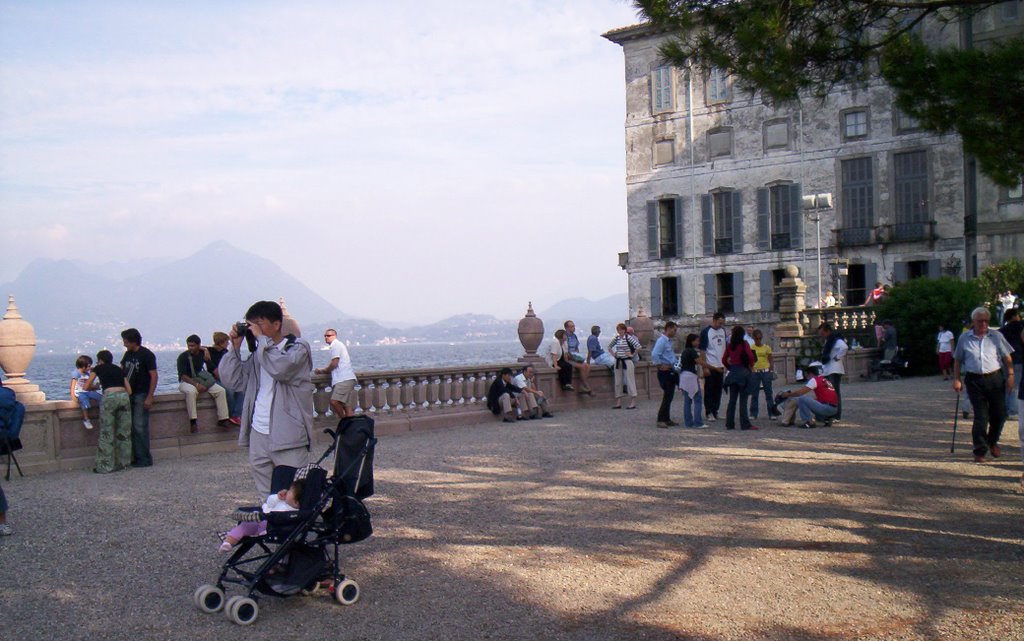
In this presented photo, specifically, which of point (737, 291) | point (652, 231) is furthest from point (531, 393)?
point (652, 231)

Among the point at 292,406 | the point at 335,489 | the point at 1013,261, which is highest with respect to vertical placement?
the point at 1013,261

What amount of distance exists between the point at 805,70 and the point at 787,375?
59.8 ft

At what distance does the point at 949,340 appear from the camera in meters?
23.6

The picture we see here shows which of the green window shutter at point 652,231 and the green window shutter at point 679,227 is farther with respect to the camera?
the green window shutter at point 652,231

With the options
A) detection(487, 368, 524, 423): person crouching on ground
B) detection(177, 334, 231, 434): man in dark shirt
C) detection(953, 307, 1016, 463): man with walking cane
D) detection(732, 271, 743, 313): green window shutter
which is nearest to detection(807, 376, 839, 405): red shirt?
detection(953, 307, 1016, 463): man with walking cane

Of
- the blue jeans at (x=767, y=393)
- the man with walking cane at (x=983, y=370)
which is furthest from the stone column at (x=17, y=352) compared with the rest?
the man with walking cane at (x=983, y=370)

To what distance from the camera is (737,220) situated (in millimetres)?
45031

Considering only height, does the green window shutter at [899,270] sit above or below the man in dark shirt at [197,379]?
above

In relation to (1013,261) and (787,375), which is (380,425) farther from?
(1013,261)

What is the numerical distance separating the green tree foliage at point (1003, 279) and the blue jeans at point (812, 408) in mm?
16621

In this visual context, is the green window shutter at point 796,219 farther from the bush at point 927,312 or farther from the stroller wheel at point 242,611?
the stroller wheel at point 242,611

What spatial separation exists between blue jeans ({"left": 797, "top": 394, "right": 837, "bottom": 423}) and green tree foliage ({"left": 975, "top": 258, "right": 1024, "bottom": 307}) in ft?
54.5

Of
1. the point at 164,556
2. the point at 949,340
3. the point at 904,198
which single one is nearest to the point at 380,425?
the point at 164,556

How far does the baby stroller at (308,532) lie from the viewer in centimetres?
594
